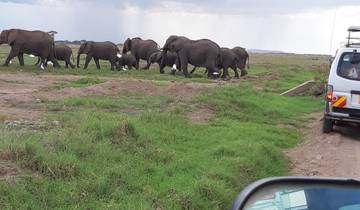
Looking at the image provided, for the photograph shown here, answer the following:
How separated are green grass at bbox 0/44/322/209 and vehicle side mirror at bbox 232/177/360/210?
11.3ft

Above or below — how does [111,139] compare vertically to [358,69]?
below

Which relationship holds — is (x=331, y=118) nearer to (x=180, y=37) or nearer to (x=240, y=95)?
(x=240, y=95)

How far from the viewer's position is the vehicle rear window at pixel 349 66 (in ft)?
39.7

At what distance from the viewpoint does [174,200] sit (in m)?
6.61

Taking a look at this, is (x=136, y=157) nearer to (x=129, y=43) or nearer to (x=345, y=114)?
(x=345, y=114)

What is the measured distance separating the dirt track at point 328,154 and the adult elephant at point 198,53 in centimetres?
1263

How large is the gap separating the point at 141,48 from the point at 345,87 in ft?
73.2

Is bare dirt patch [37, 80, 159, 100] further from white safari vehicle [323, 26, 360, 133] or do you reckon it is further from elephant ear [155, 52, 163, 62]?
elephant ear [155, 52, 163, 62]

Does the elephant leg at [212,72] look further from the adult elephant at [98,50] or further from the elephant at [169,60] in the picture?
the adult elephant at [98,50]

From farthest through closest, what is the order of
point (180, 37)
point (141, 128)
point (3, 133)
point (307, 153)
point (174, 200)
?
1. point (180, 37)
2. point (307, 153)
3. point (141, 128)
4. point (3, 133)
5. point (174, 200)

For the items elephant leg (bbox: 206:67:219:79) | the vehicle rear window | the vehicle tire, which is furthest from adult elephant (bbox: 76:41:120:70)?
the vehicle rear window

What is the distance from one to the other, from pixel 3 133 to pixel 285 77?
927 inches

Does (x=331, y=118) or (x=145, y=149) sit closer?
(x=145, y=149)

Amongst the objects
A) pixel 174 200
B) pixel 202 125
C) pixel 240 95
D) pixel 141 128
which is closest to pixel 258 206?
pixel 174 200
